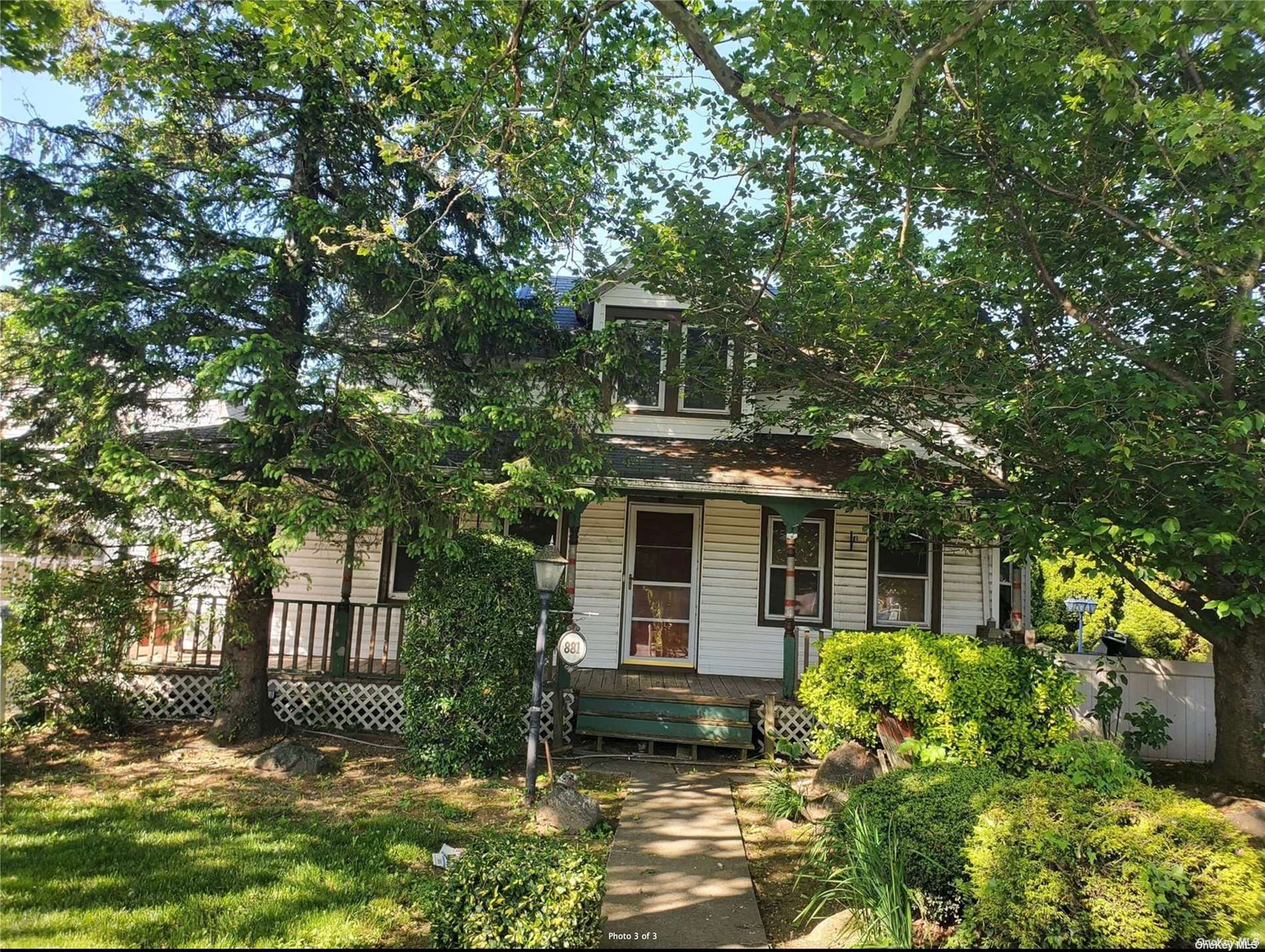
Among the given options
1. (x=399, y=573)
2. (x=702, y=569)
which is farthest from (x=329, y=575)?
(x=702, y=569)

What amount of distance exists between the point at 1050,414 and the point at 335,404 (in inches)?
266

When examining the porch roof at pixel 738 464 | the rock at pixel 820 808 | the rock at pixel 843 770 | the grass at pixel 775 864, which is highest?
the porch roof at pixel 738 464

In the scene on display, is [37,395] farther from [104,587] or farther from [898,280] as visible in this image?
[898,280]

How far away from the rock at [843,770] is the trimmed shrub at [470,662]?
305cm

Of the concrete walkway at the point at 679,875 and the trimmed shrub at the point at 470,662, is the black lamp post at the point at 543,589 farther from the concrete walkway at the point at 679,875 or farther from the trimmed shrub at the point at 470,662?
the concrete walkway at the point at 679,875

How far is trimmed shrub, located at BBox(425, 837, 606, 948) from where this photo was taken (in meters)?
3.33

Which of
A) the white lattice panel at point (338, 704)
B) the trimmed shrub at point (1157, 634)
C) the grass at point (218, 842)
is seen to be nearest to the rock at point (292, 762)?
the grass at point (218, 842)

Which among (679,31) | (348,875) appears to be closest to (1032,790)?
(348,875)

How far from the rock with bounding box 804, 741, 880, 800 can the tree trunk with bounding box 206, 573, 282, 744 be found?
611 centimetres

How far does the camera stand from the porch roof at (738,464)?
30.5 feet

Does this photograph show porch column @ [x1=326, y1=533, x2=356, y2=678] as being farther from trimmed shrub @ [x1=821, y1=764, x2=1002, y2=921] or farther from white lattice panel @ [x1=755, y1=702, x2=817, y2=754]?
trimmed shrub @ [x1=821, y1=764, x2=1002, y2=921]

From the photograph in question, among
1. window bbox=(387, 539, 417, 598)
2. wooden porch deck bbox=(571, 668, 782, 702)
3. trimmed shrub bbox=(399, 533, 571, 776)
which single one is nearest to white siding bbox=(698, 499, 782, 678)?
wooden porch deck bbox=(571, 668, 782, 702)

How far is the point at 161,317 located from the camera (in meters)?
6.37

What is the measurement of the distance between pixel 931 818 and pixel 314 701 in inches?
290
